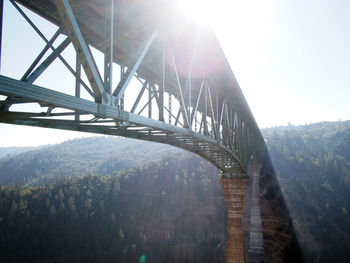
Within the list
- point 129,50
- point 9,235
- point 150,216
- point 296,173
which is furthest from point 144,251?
point 129,50

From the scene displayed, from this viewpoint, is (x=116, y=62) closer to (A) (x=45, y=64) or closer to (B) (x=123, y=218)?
(A) (x=45, y=64)

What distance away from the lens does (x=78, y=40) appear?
10.5ft

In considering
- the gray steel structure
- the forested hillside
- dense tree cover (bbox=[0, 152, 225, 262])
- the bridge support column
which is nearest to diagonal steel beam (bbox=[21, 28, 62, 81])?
the gray steel structure

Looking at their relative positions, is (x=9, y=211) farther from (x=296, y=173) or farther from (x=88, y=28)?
(x=88, y=28)

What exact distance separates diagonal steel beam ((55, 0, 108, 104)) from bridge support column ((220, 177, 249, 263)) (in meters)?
17.1

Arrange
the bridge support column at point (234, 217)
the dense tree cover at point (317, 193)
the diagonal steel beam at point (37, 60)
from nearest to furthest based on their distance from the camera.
A: the diagonal steel beam at point (37, 60) → the bridge support column at point (234, 217) → the dense tree cover at point (317, 193)

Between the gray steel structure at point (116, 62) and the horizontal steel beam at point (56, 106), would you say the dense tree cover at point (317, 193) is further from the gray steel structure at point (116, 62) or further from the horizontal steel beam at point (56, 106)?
the horizontal steel beam at point (56, 106)

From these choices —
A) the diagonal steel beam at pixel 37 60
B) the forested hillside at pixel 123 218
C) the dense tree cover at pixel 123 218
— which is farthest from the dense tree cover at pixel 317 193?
the diagonal steel beam at pixel 37 60

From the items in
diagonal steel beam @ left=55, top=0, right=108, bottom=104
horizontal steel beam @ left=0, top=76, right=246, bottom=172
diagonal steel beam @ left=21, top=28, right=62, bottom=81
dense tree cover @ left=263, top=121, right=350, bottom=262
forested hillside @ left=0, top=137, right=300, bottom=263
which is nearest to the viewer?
horizontal steel beam @ left=0, top=76, right=246, bottom=172

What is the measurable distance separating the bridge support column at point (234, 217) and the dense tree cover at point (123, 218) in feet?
240

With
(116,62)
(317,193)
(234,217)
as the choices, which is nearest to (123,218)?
(317,193)

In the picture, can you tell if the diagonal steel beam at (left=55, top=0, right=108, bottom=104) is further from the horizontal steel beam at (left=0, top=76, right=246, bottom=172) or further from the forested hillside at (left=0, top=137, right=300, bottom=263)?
the forested hillside at (left=0, top=137, right=300, bottom=263)

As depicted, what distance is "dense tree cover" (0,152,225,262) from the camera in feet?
305

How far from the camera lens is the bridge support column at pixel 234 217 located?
18.0 m
